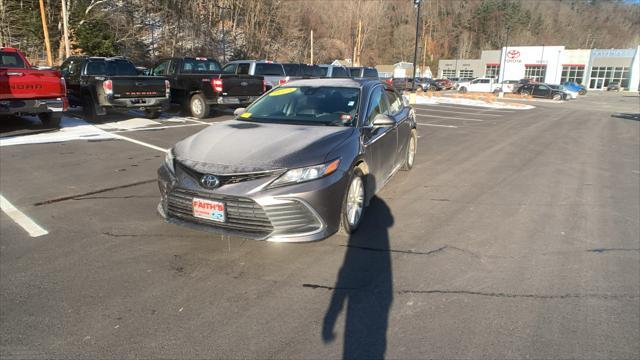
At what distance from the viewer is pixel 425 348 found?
8.38ft

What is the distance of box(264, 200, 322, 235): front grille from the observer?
3343 millimetres

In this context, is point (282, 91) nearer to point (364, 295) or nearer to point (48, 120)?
point (364, 295)

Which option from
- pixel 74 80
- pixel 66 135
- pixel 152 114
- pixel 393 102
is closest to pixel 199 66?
pixel 152 114

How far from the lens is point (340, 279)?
133 inches

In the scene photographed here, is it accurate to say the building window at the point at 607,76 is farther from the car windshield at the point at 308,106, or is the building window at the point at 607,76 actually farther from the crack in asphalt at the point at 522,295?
the crack in asphalt at the point at 522,295

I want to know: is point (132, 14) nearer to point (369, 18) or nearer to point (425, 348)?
point (425, 348)

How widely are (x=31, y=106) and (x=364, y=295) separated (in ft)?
31.2

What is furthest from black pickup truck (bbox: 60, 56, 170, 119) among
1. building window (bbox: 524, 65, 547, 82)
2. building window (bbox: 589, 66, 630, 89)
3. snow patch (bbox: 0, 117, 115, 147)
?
building window (bbox: 589, 66, 630, 89)

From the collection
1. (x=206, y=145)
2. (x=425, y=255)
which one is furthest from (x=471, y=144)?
(x=206, y=145)

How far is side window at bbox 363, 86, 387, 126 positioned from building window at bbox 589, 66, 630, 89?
77813 mm

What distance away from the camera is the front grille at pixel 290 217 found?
11.0 feet

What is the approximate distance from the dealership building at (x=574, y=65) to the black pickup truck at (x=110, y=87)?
6243 cm

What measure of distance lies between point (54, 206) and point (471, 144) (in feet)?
29.2

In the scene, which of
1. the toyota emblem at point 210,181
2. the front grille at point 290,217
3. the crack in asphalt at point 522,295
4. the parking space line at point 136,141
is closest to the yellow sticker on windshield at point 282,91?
the toyota emblem at point 210,181
